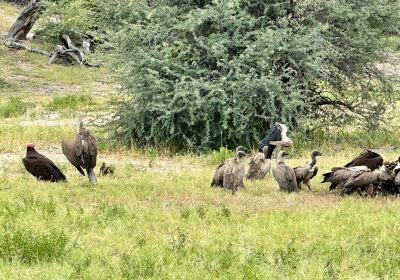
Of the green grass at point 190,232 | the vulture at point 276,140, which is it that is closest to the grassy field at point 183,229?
the green grass at point 190,232

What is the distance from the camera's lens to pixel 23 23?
36.3 metres

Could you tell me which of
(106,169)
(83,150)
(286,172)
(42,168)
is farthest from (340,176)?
(42,168)

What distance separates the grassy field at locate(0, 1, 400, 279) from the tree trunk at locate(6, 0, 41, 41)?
2258 centimetres

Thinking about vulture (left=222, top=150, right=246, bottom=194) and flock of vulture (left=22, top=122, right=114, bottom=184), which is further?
vulture (left=222, top=150, right=246, bottom=194)

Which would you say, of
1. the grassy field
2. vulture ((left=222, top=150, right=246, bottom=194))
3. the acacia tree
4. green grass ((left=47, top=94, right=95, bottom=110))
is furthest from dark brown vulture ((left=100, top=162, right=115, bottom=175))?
green grass ((left=47, top=94, right=95, bottom=110))

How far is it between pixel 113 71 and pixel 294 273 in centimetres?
1301

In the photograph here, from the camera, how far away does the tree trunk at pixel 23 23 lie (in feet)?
117

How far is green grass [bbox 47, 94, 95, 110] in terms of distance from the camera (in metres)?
24.0

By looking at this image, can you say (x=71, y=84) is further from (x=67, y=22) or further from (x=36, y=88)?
(x=67, y=22)

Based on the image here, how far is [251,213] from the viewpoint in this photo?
928cm

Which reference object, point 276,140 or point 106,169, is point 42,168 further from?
point 276,140

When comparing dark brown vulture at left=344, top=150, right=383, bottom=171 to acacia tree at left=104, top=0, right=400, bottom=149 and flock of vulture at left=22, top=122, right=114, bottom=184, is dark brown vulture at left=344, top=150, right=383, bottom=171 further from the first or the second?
acacia tree at left=104, top=0, right=400, bottom=149

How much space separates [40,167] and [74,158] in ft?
2.47

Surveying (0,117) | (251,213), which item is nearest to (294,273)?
(251,213)
